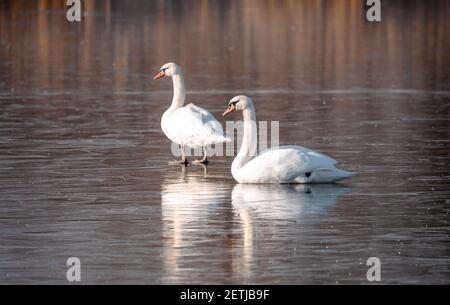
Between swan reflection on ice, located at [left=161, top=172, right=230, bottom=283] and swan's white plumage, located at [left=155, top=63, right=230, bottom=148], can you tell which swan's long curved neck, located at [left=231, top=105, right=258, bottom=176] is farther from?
swan's white plumage, located at [left=155, top=63, right=230, bottom=148]

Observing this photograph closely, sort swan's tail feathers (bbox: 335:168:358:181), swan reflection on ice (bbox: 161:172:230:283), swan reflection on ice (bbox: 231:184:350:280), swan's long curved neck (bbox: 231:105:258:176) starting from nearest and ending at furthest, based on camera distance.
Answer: swan reflection on ice (bbox: 161:172:230:283) → swan reflection on ice (bbox: 231:184:350:280) → swan's tail feathers (bbox: 335:168:358:181) → swan's long curved neck (bbox: 231:105:258:176)

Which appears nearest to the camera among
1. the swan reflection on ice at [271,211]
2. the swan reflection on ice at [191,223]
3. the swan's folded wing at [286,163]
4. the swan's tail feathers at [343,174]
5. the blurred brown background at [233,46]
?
the swan reflection on ice at [191,223]

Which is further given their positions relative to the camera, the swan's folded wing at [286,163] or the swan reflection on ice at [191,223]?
the swan's folded wing at [286,163]

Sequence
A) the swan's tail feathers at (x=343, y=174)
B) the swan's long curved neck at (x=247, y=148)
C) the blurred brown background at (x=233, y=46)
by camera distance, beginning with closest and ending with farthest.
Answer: the swan's tail feathers at (x=343, y=174) < the swan's long curved neck at (x=247, y=148) < the blurred brown background at (x=233, y=46)

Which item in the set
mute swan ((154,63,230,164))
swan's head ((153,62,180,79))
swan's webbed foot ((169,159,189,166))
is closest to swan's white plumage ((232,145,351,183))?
mute swan ((154,63,230,164))

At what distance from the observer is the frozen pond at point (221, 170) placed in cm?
1180

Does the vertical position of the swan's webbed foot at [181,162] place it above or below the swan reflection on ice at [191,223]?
above

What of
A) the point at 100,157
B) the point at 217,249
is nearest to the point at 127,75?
the point at 100,157

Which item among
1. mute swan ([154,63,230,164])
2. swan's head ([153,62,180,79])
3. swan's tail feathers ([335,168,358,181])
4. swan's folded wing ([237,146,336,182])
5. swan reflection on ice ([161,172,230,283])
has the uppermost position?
swan's head ([153,62,180,79])

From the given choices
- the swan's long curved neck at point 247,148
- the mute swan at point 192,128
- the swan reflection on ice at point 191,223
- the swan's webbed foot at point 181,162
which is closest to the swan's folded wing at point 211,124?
the mute swan at point 192,128

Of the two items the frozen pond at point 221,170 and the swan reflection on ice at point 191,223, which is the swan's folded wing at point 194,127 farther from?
the swan reflection on ice at point 191,223

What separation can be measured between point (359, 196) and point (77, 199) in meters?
3.03

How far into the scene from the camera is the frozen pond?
38.7 feet

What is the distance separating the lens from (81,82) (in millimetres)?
29922
